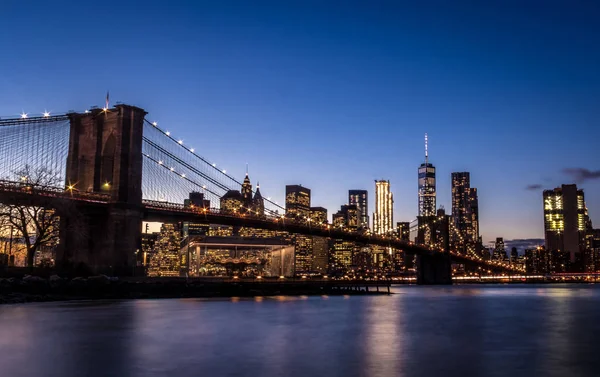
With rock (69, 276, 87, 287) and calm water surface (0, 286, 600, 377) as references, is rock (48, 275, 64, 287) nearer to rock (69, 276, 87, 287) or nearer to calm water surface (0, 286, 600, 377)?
rock (69, 276, 87, 287)

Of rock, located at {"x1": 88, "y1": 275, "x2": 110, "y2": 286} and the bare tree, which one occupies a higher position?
the bare tree

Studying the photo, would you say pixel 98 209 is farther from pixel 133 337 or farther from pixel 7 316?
pixel 133 337

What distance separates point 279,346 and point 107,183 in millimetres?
45827

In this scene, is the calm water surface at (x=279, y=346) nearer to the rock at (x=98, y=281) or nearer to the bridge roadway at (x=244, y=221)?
the rock at (x=98, y=281)

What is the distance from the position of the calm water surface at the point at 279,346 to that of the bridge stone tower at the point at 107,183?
79.3 ft

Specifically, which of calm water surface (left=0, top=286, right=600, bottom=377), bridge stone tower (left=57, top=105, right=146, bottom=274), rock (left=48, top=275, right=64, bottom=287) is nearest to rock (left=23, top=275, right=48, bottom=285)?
rock (left=48, top=275, right=64, bottom=287)

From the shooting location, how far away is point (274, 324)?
31.3m

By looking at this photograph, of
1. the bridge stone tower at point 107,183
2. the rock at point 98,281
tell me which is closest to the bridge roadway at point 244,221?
the bridge stone tower at point 107,183

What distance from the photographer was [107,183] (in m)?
63.5

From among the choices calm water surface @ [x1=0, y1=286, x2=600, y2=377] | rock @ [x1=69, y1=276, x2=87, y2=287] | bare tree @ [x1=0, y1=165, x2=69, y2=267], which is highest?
bare tree @ [x1=0, y1=165, x2=69, y2=267]

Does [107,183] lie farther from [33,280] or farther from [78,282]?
[33,280]

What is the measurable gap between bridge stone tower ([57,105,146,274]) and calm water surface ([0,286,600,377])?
24.2m

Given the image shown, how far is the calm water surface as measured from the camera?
16.7 meters

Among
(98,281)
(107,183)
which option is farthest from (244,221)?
(98,281)
